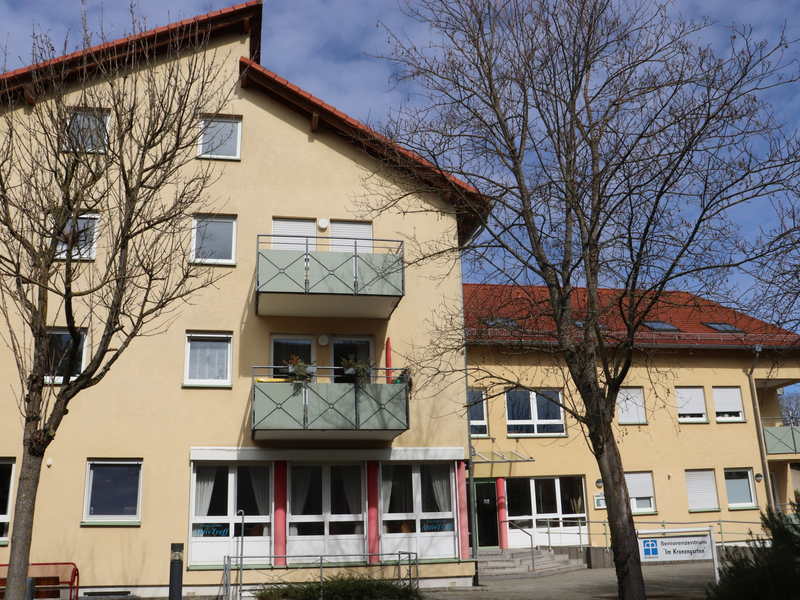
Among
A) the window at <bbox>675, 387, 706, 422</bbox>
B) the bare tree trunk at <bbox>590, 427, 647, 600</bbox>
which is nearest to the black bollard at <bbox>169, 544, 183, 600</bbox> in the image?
the bare tree trunk at <bbox>590, 427, 647, 600</bbox>

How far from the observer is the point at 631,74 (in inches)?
447

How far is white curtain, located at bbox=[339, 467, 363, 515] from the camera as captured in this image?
1611 cm

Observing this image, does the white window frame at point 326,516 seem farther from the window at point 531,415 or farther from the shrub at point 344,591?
the window at point 531,415

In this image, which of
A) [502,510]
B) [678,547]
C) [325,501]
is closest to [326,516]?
[325,501]

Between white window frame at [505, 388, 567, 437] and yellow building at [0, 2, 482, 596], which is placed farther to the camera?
white window frame at [505, 388, 567, 437]

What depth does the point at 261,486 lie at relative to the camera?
15820mm

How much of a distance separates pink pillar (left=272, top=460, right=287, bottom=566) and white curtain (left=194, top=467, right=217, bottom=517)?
1280mm

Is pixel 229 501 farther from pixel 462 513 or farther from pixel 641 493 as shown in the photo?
pixel 641 493

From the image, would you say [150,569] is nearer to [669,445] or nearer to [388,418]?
[388,418]

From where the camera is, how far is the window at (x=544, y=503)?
22359 millimetres

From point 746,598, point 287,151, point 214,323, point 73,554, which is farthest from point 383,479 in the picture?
point 746,598

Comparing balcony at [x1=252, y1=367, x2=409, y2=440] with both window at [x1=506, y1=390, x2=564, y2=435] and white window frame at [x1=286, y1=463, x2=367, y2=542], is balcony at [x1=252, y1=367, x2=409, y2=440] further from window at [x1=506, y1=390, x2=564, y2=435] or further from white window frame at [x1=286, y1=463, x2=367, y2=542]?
window at [x1=506, y1=390, x2=564, y2=435]

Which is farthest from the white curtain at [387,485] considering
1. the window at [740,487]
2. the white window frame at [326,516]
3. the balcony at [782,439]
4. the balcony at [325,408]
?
the balcony at [782,439]

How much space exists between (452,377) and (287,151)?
6.38 m
